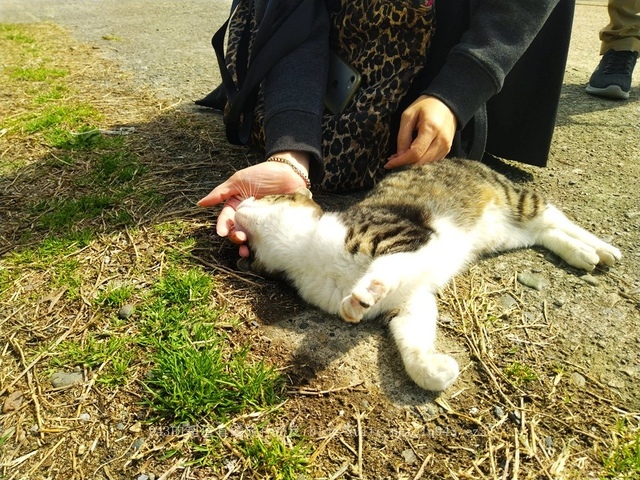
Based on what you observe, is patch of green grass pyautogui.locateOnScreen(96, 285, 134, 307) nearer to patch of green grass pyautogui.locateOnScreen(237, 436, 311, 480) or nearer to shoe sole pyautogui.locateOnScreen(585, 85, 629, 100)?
patch of green grass pyautogui.locateOnScreen(237, 436, 311, 480)

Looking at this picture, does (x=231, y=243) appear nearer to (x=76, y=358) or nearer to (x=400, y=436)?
(x=76, y=358)

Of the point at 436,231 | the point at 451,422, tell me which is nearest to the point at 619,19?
→ the point at 436,231

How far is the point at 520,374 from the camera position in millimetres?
1929

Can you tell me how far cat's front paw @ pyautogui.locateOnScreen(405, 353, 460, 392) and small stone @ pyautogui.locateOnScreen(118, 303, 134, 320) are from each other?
123 cm

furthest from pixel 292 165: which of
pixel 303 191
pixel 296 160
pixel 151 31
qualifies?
pixel 151 31

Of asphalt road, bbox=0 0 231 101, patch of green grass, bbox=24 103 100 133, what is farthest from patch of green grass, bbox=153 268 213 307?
asphalt road, bbox=0 0 231 101

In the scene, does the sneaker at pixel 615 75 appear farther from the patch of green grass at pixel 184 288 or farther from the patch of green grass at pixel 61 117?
the patch of green grass at pixel 61 117

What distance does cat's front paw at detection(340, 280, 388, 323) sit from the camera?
186 centimetres

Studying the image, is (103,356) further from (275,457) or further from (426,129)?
(426,129)

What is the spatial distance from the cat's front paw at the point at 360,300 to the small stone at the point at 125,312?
96cm

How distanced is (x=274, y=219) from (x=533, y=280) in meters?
1.40

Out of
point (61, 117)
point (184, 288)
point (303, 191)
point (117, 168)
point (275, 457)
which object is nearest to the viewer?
point (275, 457)

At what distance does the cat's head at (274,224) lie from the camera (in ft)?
8.16

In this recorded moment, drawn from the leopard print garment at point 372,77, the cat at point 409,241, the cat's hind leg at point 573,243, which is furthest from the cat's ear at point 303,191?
the cat's hind leg at point 573,243
